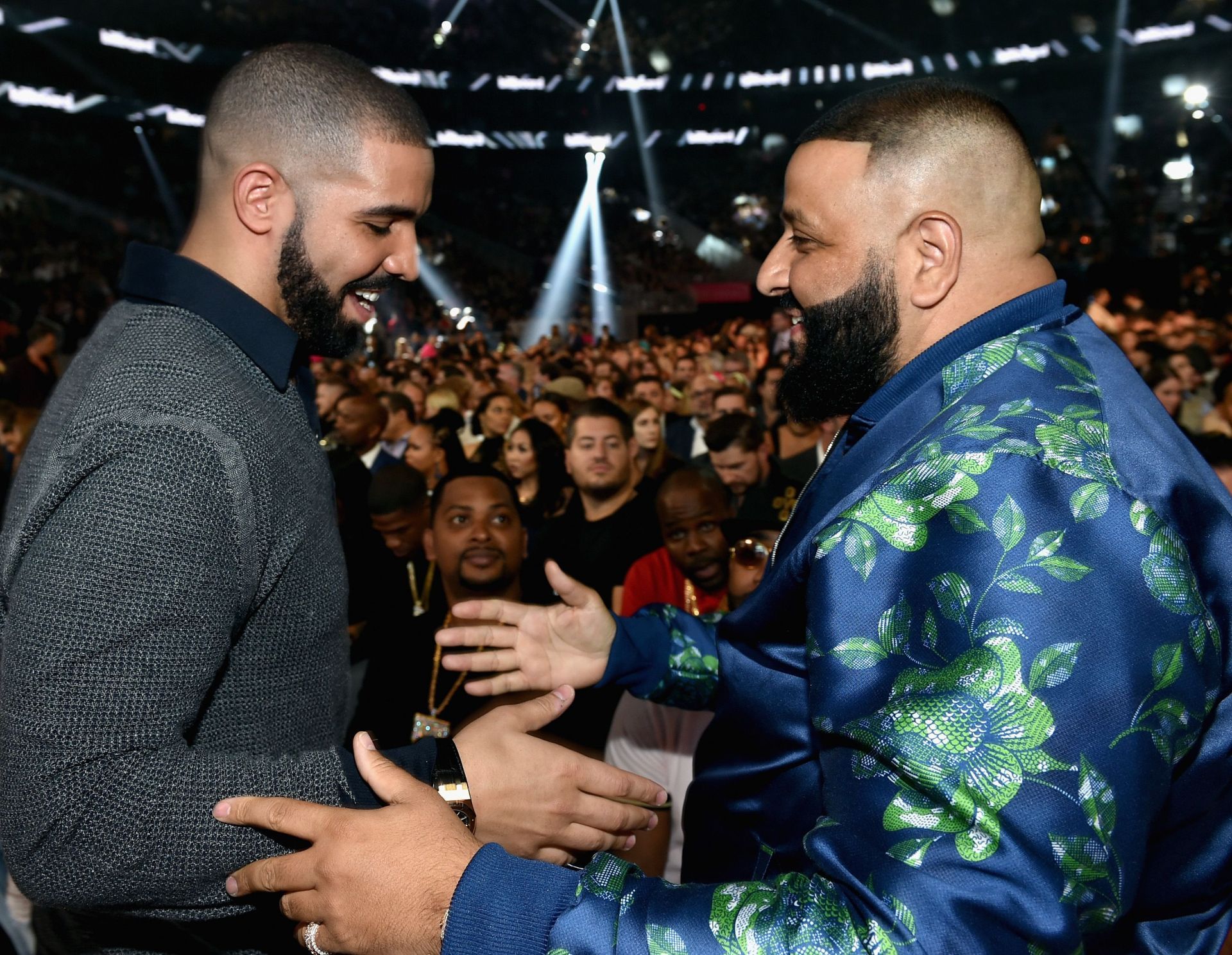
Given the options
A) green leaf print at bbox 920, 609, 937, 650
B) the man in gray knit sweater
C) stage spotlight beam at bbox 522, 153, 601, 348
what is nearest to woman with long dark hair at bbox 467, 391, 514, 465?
the man in gray knit sweater

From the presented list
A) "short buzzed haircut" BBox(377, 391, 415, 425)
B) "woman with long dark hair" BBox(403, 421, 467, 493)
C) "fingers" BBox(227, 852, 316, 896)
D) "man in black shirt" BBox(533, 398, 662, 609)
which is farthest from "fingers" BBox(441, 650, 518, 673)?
"short buzzed haircut" BBox(377, 391, 415, 425)

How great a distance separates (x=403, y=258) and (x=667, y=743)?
4.45ft

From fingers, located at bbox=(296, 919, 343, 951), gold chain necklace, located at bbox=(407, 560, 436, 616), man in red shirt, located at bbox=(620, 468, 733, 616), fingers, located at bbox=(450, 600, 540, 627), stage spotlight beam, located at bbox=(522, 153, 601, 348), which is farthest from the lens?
stage spotlight beam, located at bbox=(522, 153, 601, 348)

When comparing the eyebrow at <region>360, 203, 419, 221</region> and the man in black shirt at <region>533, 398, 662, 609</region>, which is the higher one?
the eyebrow at <region>360, 203, 419, 221</region>

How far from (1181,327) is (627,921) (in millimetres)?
8775

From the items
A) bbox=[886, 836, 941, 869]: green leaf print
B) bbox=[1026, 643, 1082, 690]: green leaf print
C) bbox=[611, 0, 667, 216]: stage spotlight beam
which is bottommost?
bbox=[886, 836, 941, 869]: green leaf print

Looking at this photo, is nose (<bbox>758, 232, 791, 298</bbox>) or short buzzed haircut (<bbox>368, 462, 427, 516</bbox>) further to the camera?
short buzzed haircut (<bbox>368, 462, 427, 516</bbox>)

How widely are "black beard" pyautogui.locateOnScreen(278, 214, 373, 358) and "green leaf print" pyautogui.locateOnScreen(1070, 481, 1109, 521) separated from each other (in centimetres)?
106

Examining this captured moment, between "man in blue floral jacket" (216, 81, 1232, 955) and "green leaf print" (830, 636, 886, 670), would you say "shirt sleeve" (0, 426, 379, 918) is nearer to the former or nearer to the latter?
"man in blue floral jacket" (216, 81, 1232, 955)

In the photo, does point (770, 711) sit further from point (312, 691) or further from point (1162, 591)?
point (312, 691)

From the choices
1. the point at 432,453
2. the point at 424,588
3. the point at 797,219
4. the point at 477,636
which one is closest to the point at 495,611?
the point at 477,636

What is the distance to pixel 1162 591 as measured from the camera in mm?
903

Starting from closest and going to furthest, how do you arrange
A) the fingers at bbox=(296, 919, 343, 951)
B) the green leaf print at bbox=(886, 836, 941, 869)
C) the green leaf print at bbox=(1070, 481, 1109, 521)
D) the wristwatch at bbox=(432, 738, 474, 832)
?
the green leaf print at bbox=(886, 836, 941, 869)
the green leaf print at bbox=(1070, 481, 1109, 521)
the fingers at bbox=(296, 919, 343, 951)
the wristwatch at bbox=(432, 738, 474, 832)

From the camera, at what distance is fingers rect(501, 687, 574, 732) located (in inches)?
52.7
